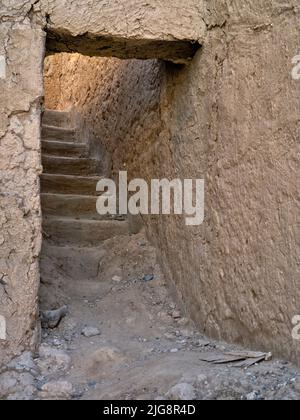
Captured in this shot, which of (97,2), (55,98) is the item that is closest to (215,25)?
(97,2)

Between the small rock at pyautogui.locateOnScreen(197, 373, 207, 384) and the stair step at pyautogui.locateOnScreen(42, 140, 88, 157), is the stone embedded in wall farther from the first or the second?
the stair step at pyautogui.locateOnScreen(42, 140, 88, 157)

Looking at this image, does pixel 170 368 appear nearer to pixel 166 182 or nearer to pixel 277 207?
pixel 277 207

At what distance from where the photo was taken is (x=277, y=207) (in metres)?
2.46

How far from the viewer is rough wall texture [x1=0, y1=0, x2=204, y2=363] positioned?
8.95ft

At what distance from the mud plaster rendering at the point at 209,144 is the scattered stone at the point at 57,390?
267mm

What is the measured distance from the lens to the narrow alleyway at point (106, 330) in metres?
2.31

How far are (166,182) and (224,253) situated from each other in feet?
2.56

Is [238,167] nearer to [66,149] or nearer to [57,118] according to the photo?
[66,149]

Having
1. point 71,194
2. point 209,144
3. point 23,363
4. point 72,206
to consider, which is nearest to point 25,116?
point 209,144

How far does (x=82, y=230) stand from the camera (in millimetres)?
4180

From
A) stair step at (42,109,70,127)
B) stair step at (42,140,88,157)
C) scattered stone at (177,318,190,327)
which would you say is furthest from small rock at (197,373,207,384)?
stair step at (42,109,70,127)

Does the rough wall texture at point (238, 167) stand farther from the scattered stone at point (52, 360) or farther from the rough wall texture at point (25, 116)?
the scattered stone at point (52, 360)

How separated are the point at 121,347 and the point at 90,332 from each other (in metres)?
0.21

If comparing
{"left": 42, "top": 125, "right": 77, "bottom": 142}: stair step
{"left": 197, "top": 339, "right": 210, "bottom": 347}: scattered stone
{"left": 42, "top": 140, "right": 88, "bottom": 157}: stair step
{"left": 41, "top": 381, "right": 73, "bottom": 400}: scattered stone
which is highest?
{"left": 42, "top": 125, "right": 77, "bottom": 142}: stair step
